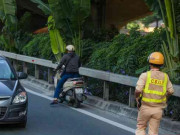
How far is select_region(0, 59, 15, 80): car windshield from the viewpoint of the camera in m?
10.1

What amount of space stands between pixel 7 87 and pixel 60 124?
1.52 metres

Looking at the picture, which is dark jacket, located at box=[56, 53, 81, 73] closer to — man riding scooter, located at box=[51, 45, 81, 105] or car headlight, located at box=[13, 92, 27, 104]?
man riding scooter, located at box=[51, 45, 81, 105]

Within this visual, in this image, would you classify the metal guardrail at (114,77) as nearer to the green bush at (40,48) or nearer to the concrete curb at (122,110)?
the concrete curb at (122,110)

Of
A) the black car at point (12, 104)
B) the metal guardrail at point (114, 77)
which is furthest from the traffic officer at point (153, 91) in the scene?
the black car at point (12, 104)

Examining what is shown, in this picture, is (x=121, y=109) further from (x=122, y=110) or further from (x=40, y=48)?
(x=40, y=48)

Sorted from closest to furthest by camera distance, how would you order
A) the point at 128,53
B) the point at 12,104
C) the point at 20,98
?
the point at 12,104, the point at 20,98, the point at 128,53

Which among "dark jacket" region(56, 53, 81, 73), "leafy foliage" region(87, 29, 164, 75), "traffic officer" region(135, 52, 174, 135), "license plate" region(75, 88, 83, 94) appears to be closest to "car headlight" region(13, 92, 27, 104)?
"traffic officer" region(135, 52, 174, 135)

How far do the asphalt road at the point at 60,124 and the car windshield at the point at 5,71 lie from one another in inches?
42.7

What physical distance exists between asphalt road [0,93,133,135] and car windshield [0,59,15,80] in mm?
1086

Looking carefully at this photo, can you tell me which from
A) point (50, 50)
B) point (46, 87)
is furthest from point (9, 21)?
point (46, 87)

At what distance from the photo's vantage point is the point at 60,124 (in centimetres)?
1002

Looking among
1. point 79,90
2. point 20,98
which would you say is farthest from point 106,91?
point 20,98

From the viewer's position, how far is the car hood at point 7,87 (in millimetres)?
8962

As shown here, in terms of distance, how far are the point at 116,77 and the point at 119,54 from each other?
7.86 feet
